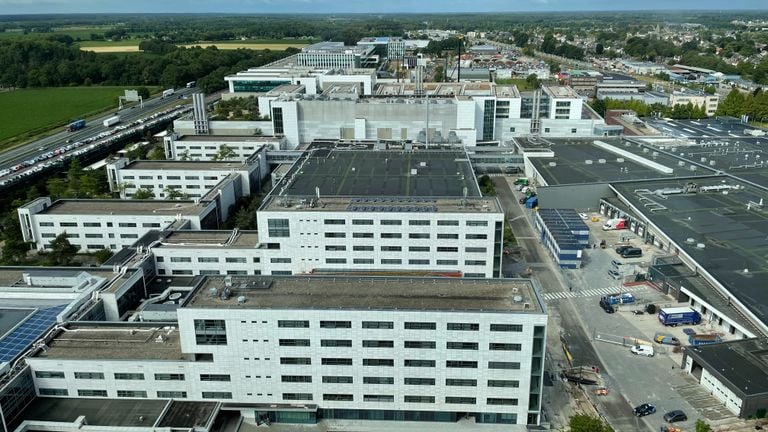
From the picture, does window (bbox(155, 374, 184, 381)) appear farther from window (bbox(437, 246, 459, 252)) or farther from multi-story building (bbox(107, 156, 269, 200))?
multi-story building (bbox(107, 156, 269, 200))

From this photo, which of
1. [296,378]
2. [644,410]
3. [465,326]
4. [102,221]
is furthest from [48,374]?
[644,410]

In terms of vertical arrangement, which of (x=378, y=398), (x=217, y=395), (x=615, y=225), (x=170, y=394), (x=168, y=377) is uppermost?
(x=168, y=377)

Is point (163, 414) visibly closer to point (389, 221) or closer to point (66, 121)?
point (389, 221)

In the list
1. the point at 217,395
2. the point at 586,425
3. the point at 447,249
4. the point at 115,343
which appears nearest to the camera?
the point at 586,425

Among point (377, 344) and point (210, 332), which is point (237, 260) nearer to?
point (210, 332)

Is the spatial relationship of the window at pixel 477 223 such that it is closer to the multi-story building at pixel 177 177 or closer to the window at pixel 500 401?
the window at pixel 500 401

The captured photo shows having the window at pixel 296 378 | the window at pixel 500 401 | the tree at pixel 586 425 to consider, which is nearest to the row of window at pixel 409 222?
the window at pixel 296 378

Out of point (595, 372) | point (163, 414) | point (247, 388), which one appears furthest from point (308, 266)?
point (595, 372)
